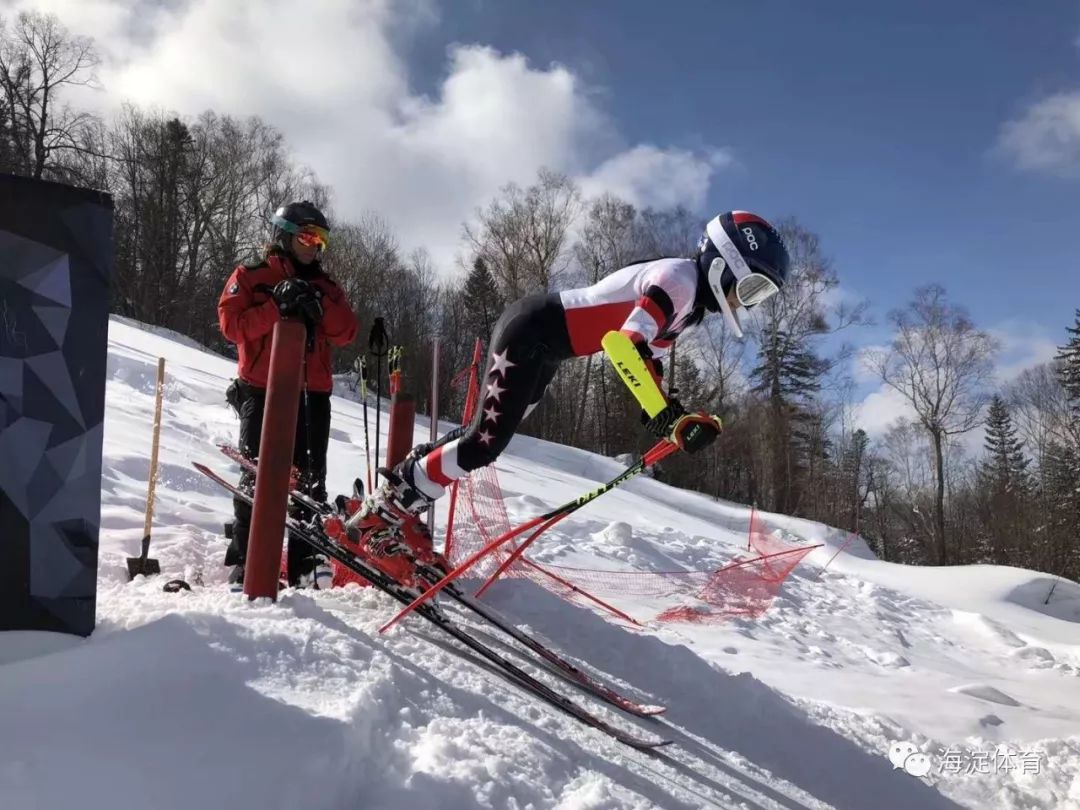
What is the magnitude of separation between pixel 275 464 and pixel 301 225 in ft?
4.98

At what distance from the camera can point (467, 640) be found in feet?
9.63

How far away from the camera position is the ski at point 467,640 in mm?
2709

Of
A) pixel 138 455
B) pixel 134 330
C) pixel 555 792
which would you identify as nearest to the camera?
pixel 555 792

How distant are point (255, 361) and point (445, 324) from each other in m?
32.1

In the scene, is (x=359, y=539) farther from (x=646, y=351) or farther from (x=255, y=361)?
(x=646, y=351)

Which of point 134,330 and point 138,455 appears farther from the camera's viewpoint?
point 134,330

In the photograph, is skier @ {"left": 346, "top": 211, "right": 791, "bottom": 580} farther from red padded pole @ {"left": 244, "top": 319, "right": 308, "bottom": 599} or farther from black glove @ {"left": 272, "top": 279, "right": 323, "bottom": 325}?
black glove @ {"left": 272, "top": 279, "right": 323, "bottom": 325}

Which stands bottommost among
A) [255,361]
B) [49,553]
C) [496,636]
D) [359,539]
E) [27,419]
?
[496,636]

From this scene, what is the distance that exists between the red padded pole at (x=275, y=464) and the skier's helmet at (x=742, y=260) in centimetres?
197

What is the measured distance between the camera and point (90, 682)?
1737mm

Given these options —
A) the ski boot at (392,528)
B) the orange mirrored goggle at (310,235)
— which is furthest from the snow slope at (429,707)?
the orange mirrored goggle at (310,235)

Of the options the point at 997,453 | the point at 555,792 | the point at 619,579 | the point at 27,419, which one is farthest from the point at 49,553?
the point at 997,453

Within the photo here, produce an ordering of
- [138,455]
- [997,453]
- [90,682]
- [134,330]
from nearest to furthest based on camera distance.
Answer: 1. [90,682]
2. [138,455]
3. [134,330]
4. [997,453]

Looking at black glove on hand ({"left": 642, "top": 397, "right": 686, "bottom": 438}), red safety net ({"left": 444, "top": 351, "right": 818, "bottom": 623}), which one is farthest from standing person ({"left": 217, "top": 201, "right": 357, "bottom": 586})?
black glove on hand ({"left": 642, "top": 397, "right": 686, "bottom": 438})
